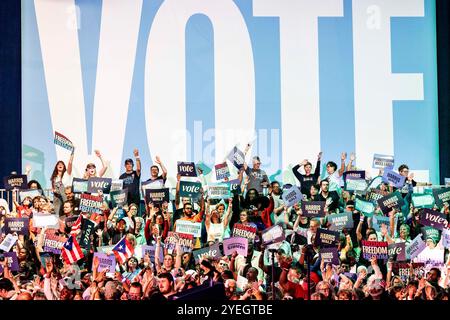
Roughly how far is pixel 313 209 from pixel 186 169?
1499mm

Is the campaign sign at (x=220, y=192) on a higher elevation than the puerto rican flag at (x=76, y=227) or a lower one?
higher

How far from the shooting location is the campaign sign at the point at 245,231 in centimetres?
880

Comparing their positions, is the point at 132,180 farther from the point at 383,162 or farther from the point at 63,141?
the point at 383,162

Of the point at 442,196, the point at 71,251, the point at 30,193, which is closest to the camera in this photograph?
the point at 71,251

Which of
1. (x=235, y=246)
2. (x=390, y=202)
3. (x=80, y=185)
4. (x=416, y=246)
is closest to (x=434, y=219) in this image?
(x=416, y=246)

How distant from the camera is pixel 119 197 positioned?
9508mm

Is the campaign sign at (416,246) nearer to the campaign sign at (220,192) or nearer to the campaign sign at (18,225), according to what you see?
the campaign sign at (220,192)

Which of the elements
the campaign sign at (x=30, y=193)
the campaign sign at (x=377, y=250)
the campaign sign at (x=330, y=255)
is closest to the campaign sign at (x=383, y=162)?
the campaign sign at (x=377, y=250)

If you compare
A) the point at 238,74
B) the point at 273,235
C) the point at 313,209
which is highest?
the point at 238,74

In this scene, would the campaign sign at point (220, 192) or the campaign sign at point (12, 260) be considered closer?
the campaign sign at point (12, 260)

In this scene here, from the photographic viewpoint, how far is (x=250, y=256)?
28.8ft

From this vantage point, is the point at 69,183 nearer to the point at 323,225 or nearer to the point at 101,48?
the point at 101,48

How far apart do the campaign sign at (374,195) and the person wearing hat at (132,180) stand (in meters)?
2.49

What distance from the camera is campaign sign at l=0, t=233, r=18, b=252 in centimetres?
889
